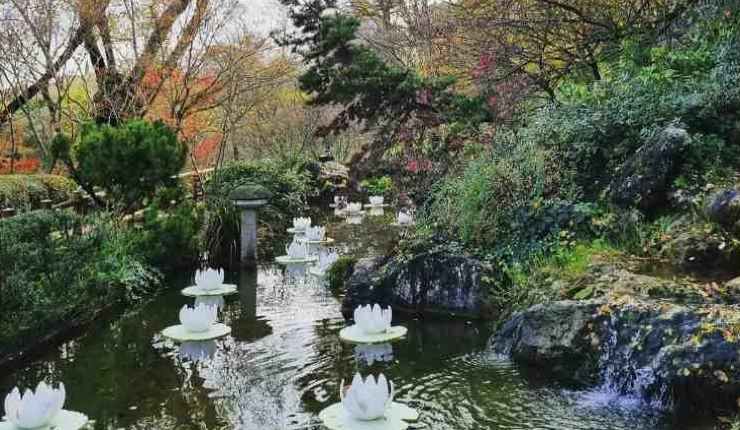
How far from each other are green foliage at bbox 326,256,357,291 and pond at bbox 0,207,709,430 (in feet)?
2.74

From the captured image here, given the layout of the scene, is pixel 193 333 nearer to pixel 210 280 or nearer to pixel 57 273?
pixel 57 273

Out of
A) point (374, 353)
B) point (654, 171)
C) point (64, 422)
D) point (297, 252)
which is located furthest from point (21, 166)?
point (654, 171)

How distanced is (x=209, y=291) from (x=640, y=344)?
4.93m

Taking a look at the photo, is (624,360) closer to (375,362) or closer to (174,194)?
(375,362)

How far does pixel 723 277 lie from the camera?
5.32m

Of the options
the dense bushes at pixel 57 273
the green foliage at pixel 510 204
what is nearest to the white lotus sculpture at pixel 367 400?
the dense bushes at pixel 57 273

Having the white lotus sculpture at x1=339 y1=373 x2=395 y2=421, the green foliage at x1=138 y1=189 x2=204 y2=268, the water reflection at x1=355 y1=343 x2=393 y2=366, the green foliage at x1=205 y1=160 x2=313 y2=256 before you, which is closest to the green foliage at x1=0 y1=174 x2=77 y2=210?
the green foliage at x1=138 y1=189 x2=204 y2=268

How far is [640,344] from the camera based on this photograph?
4543 mm

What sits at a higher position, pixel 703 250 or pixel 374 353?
pixel 703 250

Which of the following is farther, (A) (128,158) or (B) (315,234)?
(B) (315,234)

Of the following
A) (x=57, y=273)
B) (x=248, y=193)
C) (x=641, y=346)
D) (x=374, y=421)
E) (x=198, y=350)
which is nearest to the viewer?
(x=374, y=421)

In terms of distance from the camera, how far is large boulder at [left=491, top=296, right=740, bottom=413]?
405 centimetres

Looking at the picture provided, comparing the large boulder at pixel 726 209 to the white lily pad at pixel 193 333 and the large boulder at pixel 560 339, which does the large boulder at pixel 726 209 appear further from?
the white lily pad at pixel 193 333

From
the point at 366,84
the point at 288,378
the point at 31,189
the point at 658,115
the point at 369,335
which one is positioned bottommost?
the point at 288,378
